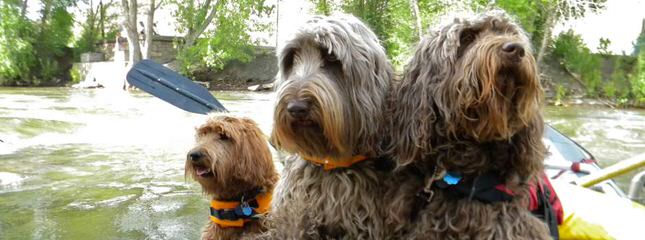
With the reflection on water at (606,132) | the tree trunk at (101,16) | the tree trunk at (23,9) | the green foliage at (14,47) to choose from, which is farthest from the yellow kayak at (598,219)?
the tree trunk at (101,16)

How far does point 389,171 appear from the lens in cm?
220

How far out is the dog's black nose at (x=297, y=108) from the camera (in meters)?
2.03

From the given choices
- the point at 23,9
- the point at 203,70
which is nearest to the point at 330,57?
the point at 203,70

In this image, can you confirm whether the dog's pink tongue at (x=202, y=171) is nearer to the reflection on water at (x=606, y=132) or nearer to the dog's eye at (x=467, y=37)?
the dog's eye at (x=467, y=37)

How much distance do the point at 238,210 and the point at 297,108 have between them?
160 centimetres

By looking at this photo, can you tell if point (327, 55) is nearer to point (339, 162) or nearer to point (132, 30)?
point (339, 162)

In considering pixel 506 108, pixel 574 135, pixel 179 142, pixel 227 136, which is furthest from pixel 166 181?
pixel 574 135

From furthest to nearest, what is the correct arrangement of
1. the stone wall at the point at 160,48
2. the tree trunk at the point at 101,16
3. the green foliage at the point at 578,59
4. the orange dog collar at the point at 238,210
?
the tree trunk at the point at 101,16 → the stone wall at the point at 160,48 → the green foliage at the point at 578,59 → the orange dog collar at the point at 238,210

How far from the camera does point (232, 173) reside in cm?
361

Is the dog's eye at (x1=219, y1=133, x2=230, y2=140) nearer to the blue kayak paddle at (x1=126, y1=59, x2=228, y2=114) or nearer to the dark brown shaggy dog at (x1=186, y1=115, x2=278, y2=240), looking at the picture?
the dark brown shaggy dog at (x1=186, y1=115, x2=278, y2=240)

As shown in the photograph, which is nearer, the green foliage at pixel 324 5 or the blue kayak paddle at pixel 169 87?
the blue kayak paddle at pixel 169 87

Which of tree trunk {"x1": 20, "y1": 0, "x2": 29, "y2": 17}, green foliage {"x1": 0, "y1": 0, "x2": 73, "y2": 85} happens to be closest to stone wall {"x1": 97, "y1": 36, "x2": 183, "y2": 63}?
green foliage {"x1": 0, "y1": 0, "x2": 73, "y2": 85}

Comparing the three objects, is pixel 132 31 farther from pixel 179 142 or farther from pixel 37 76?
pixel 179 142

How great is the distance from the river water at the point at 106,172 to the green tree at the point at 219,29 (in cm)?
1421
